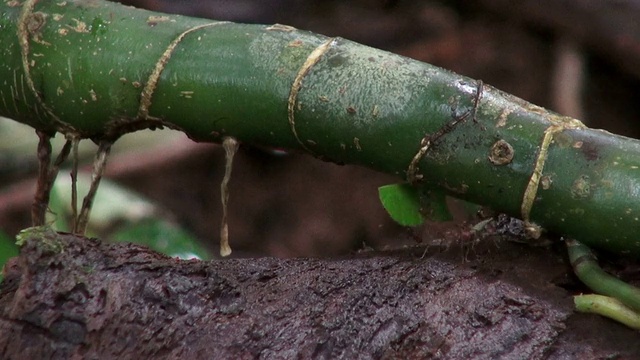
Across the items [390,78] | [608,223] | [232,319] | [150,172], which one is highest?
[390,78]

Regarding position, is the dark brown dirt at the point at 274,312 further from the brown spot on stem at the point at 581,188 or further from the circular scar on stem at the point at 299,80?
the circular scar on stem at the point at 299,80

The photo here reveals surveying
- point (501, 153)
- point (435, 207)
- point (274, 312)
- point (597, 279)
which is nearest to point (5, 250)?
Result: point (274, 312)

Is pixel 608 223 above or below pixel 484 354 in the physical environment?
above

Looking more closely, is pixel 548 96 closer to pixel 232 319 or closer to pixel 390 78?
pixel 390 78

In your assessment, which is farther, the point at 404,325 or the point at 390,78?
the point at 390,78

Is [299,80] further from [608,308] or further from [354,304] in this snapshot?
[608,308]

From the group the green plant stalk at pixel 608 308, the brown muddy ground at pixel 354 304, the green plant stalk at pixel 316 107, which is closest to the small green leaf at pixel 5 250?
the green plant stalk at pixel 316 107

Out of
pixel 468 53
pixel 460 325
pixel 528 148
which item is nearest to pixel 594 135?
pixel 528 148
